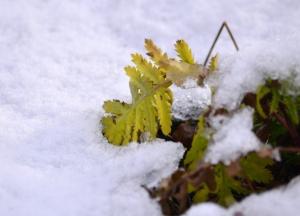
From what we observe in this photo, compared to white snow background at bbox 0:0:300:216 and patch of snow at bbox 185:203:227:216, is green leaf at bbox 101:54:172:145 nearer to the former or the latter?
white snow background at bbox 0:0:300:216

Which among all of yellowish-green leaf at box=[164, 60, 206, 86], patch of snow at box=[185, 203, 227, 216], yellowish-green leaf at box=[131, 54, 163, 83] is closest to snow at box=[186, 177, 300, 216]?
patch of snow at box=[185, 203, 227, 216]

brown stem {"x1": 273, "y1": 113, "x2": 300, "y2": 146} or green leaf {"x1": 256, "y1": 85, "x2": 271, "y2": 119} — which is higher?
green leaf {"x1": 256, "y1": 85, "x2": 271, "y2": 119}

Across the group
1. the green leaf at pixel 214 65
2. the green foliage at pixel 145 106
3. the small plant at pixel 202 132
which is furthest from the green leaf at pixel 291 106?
the green foliage at pixel 145 106

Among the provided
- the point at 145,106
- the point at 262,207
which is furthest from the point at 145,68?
the point at 262,207

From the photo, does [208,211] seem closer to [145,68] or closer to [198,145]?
[198,145]

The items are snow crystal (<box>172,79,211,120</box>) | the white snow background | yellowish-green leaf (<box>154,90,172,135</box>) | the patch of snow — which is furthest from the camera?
snow crystal (<box>172,79,211,120</box>)

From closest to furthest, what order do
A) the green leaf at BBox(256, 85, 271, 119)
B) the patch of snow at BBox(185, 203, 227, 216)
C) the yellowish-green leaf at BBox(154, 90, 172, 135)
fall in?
the patch of snow at BBox(185, 203, 227, 216), the green leaf at BBox(256, 85, 271, 119), the yellowish-green leaf at BBox(154, 90, 172, 135)

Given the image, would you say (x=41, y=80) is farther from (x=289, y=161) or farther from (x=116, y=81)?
(x=289, y=161)
